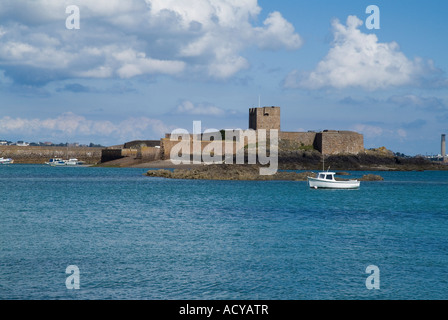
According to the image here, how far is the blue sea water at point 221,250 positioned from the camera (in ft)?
41.5

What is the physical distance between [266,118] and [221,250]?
75972mm

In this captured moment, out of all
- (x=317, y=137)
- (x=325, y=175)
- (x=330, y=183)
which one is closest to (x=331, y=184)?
(x=330, y=183)

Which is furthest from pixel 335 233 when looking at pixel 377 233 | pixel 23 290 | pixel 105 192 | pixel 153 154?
pixel 153 154

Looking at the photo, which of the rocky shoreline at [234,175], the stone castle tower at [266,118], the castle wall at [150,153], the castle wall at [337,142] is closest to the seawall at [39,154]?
the castle wall at [150,153]

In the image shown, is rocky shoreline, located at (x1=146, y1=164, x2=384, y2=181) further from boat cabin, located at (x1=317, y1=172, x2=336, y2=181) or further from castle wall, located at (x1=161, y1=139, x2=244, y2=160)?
castle wall, located at (x1=161, y1=139, x2=244, y2=160)

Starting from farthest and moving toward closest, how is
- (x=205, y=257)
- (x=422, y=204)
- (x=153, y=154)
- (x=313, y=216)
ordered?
(x=153, y=154) < (x=422, y=204) < (x=313, y=216) < (x=205, y=257)

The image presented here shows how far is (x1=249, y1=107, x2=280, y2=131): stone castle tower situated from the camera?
9162 cm

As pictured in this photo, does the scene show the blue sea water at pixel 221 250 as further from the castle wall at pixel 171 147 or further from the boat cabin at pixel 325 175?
the castle wall at pixel 171 147

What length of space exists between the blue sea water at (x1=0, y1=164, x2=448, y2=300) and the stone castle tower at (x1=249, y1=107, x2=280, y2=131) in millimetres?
59428

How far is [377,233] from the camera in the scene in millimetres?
21875

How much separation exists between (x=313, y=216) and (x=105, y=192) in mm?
20507

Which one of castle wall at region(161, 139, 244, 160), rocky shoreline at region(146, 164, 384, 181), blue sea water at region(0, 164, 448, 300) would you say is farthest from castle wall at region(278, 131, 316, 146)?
blue sea water at region(0, 164, 448, 300)

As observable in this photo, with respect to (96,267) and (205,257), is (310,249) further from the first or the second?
(96,267)
